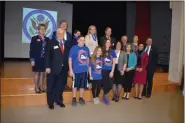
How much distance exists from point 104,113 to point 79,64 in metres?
0.76

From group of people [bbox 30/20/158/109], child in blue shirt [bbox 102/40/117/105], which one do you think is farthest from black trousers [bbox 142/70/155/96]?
child in blue shirt [bbox 102/40/117/105]

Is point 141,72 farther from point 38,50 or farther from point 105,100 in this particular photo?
point 38,50

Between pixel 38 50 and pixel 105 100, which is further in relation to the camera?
pixel 105 100

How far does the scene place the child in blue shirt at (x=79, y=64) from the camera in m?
3.49

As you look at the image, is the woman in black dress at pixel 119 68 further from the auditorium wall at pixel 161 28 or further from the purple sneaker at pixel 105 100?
the auditorium wall at pixel 161 28

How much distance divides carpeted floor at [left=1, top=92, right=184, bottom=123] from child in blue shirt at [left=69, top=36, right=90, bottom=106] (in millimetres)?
338

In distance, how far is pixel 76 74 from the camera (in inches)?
141

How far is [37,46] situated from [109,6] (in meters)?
4.59

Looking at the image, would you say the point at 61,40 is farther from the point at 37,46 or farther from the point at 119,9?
the point at 119,9

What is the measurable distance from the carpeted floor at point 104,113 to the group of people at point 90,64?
0.64 feet

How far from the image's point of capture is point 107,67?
12.7ft

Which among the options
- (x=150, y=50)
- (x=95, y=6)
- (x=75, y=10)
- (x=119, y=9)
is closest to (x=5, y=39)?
(x=75, y=10)

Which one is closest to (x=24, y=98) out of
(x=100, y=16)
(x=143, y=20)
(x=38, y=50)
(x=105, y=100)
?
(x=38, y=50)

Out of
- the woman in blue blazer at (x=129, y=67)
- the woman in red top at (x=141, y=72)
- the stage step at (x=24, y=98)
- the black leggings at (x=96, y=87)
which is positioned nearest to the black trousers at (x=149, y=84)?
the woman in red top at (x=141, y=72)
